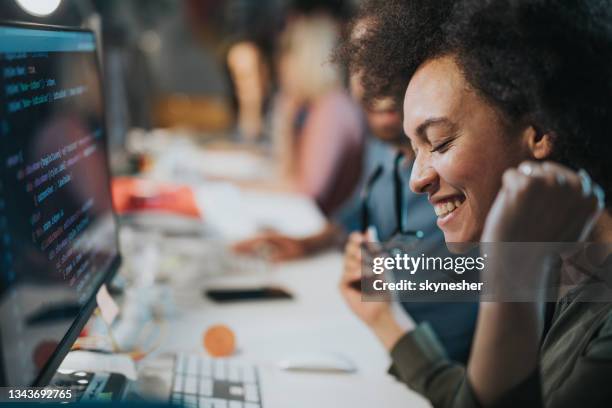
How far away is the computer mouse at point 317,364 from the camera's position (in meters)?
0.94

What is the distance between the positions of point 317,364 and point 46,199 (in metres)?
0.51

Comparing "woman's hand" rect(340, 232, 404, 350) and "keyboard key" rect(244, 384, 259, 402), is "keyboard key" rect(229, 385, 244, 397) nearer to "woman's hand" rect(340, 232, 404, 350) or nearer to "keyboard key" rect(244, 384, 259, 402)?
"keyboard key" rect(244, 384, 259, 402)

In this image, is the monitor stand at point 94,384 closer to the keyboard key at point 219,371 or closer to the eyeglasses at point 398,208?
the keyboard key at point 219,371

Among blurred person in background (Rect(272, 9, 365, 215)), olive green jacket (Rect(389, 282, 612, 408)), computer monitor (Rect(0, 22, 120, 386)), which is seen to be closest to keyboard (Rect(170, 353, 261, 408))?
computer monitor (Rect(0, 22, 120, 386))

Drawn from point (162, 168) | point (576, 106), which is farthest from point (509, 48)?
point (162, 168)

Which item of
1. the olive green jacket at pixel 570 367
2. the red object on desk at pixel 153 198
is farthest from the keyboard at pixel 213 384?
the red object on desk at pixel 153 198

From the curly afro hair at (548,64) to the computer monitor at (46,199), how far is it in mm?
457

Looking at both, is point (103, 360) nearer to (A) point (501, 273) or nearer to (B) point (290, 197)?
(A) point (501, 273)

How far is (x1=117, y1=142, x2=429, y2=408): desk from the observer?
0.86 metres

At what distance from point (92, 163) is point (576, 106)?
0.66 meters

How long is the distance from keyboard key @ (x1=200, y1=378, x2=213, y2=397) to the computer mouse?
0.15 meters

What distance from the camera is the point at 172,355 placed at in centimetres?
95

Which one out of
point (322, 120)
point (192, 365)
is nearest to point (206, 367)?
point (192, 365)

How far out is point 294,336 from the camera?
1084 millimetres
